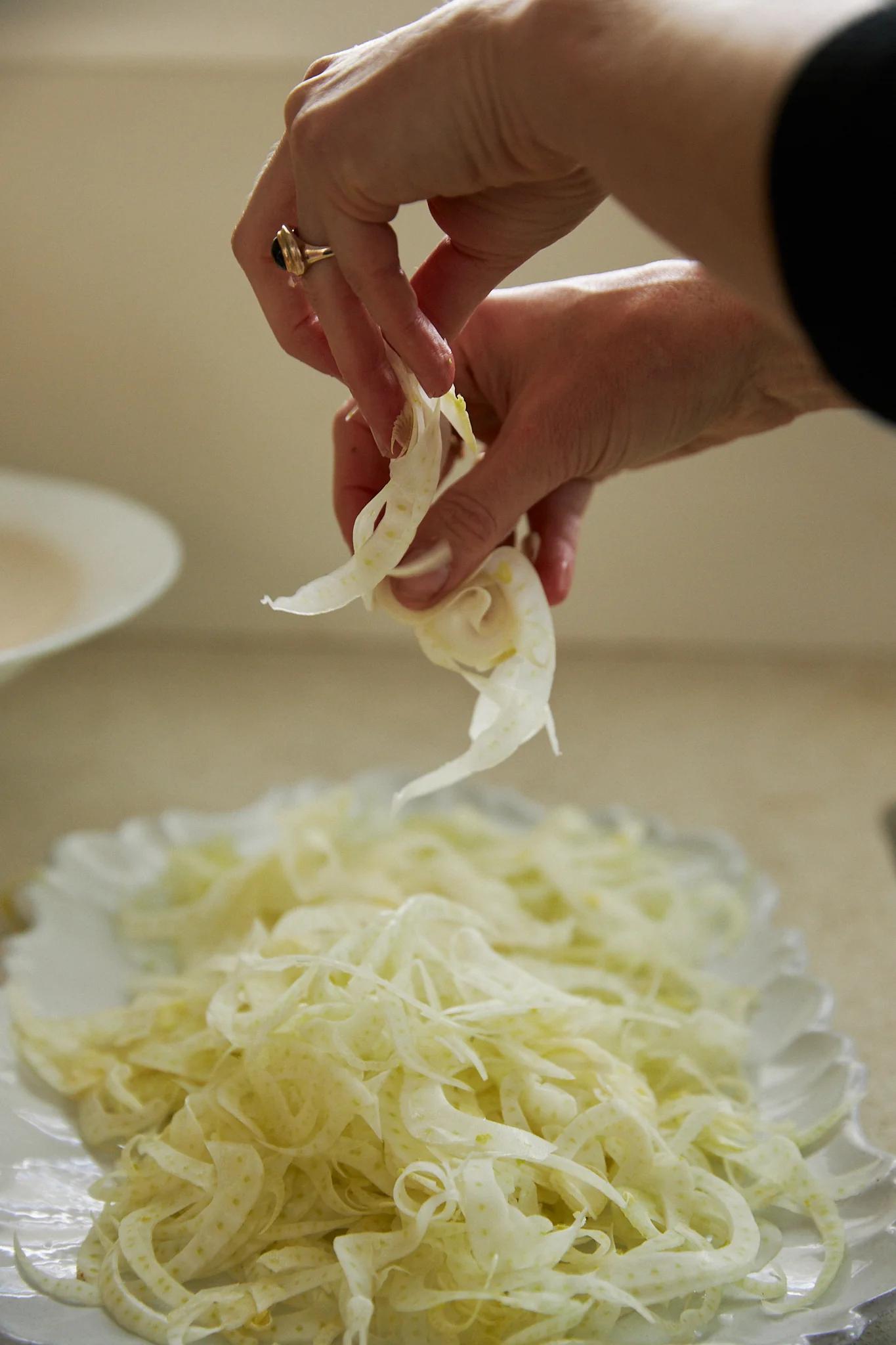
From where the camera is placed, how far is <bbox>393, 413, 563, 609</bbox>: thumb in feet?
2.48

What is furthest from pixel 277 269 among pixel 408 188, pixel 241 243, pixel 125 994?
pixel 125 994

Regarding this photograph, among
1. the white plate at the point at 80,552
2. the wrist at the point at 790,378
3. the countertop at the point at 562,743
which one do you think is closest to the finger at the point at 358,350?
the wrist at the point at 790,378

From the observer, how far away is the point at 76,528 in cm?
128

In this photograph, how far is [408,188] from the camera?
0.61 meters

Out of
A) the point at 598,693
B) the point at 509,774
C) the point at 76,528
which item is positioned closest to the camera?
the point at 76,528

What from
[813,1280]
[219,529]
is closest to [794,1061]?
[813,1280]

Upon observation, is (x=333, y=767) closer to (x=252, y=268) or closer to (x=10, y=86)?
(x=252, y=268)

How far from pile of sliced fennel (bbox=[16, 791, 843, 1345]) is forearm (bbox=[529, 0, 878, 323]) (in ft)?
1.47

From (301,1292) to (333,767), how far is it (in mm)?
776

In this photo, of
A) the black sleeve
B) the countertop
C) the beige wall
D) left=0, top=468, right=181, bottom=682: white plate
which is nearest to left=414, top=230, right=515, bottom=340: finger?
the black sleeve

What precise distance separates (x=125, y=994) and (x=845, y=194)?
750mm

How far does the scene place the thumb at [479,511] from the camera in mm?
754

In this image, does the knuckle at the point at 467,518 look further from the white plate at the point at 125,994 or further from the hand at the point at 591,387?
the white plate at the point at 125,994

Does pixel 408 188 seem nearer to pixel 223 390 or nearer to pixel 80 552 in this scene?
pixel 80 552
